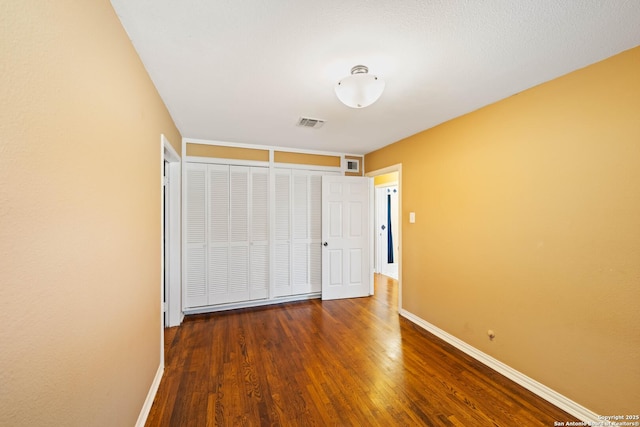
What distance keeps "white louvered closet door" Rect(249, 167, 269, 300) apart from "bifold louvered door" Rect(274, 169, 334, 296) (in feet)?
0.51

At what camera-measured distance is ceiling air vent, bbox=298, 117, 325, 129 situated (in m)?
2.73

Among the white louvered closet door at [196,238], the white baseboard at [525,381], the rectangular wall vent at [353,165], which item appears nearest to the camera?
the white baseboard at [525,381]

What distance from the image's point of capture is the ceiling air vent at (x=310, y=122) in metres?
2.73

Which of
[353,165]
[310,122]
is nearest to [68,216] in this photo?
[310,122]

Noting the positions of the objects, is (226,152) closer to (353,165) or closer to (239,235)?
(239,235)

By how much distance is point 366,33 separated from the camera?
1.43m

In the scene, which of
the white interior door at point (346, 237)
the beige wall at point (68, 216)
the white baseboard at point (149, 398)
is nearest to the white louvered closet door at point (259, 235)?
the white interior door at point (346, 237)

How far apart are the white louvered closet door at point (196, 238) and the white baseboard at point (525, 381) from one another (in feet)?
10.0

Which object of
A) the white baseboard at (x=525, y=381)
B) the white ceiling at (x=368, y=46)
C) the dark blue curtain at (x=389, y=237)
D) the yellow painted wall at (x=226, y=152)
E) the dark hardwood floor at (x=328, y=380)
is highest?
the white ceiling at (x=368, y=46)

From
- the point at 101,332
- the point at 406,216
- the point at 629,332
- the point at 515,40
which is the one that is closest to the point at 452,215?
the point at 406,216

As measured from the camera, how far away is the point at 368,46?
1.54 m

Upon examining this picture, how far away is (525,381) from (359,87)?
264cm

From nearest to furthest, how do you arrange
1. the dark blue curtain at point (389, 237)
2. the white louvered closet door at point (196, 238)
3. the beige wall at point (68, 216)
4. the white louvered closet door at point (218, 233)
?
the beige wall at point (68, 216) → the white louvered closet door at point (196, 238) → the white louvered closet door at point (218, 233) → the dark blue curtain at point (389, 237)

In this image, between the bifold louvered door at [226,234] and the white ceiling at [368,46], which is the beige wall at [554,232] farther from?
the bifold louvered door at [226,234]
